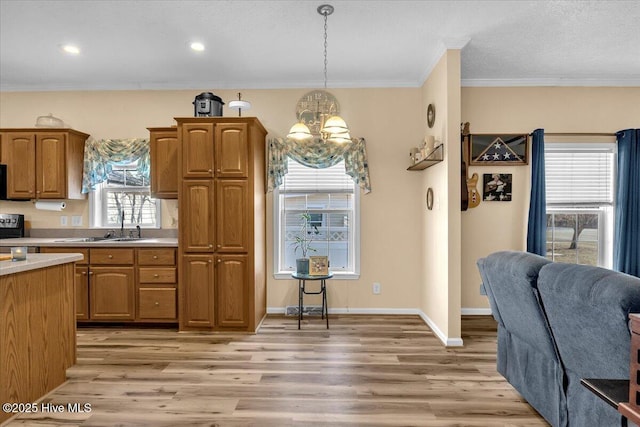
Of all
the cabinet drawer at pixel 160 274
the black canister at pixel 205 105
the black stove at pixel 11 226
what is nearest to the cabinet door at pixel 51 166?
the black stove at pixel 11 226

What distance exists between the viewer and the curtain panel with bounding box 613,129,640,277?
4.12m

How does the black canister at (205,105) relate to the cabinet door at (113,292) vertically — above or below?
above

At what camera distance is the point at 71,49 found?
11.7 feet

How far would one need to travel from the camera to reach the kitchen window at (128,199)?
4.54 metres

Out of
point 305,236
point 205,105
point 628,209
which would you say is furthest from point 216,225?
point 628,209

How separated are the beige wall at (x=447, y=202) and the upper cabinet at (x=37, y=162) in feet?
13.6

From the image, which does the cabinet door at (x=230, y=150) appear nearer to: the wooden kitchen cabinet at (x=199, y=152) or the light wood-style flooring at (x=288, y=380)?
the wooden kitchen cabinet at (x=199, y=152)

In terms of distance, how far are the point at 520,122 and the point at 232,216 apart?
356cm

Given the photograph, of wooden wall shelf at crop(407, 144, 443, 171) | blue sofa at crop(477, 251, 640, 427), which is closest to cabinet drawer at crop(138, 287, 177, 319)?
Result: wooden wall shelf at crop(407, 144, 443, 171)

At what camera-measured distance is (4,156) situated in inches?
164

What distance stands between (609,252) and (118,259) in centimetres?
567

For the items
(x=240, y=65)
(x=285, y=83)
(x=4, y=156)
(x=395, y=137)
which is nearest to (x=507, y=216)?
(x=395, y=137)

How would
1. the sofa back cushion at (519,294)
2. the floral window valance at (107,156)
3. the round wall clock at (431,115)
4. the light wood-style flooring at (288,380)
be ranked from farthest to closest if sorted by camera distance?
the floral window valance at (107,156) → the round wall clock at (431,115) → the light wood-style flooring at (288,380) → the sofa back cushion at (519,294)

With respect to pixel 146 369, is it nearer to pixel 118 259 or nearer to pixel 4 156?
pixel 118 259
